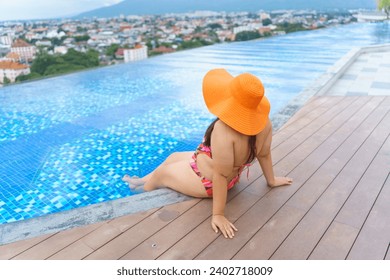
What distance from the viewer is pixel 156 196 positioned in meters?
2.33

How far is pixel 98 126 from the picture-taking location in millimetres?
5004

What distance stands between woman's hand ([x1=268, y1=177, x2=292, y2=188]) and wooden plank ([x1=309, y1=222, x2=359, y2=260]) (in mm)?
518

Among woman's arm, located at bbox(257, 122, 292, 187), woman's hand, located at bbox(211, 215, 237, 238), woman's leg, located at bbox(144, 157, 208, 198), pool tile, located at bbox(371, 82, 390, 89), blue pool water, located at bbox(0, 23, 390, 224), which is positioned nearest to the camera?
woman's hand, located at bbox(211, 215, 237, 238)

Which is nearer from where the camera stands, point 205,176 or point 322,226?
point 322,226

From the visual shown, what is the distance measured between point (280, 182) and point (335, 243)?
2.25ft

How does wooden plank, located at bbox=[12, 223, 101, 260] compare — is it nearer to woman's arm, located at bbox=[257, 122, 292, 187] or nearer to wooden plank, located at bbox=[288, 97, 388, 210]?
woman's arm, located at bbox=[257, 122, 292, 187]

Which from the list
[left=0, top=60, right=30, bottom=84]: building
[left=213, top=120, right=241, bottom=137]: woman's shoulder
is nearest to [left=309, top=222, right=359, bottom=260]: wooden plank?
[left=213, top=120, right=241, bottom=137]: woman's shoulder

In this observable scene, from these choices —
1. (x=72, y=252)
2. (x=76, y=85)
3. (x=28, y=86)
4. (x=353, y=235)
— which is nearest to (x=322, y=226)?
(x=353, y=235)

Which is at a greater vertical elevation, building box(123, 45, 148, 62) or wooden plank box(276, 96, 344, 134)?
wooden plank box(276, 96, 344, 134)

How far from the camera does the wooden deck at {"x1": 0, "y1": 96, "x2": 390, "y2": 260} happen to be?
1765 millimetres

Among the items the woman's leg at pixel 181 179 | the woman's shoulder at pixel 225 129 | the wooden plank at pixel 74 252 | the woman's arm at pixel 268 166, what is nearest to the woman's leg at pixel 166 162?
the woman's leg at pixel 181 179

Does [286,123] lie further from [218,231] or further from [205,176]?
[218,231]

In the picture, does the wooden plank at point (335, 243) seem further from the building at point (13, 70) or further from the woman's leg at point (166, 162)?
the building at point (13, 70)

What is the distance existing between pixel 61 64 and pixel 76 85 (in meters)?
15.0
